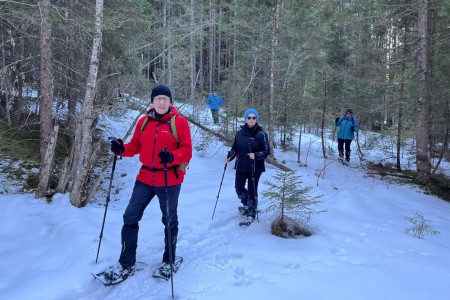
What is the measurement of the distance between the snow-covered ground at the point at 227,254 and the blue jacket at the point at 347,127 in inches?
266

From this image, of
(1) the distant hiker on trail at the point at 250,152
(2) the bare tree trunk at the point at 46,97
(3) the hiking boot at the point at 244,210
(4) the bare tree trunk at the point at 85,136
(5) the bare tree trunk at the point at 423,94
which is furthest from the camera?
(5) the bare tree trunk at the point at 423,94

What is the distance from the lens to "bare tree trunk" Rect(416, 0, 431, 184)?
34.6 feet

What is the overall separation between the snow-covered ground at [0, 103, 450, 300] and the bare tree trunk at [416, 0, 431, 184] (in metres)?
3.93

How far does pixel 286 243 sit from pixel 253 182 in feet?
5.21

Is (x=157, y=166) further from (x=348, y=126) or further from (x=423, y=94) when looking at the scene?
(x=348, y=126)

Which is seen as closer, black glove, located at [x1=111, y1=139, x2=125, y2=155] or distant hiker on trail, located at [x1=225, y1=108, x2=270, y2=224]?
black glove, located at [x1=111, y1=139, x2=125, y2=155]

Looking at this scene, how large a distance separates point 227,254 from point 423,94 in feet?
31.4

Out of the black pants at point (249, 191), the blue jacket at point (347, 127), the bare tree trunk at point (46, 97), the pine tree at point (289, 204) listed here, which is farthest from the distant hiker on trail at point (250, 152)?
the blue jacket at point (347, 127)

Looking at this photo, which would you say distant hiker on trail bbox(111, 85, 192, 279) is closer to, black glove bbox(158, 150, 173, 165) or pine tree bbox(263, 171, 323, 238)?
black glove bbox(158, 150, 173, 165)

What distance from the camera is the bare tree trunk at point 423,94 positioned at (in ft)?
34.6

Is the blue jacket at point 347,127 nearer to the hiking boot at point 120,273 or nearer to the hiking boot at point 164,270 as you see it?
the hiking boot at point 164,270

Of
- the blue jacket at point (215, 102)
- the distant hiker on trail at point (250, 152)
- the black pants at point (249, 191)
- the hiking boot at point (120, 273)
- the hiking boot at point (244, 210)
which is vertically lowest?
the hiking boot at point (120, 273)

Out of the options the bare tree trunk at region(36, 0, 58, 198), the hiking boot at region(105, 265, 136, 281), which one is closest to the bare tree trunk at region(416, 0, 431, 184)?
the hiking boot at region(105, 265, 136, 281)

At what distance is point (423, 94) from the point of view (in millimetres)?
10758
